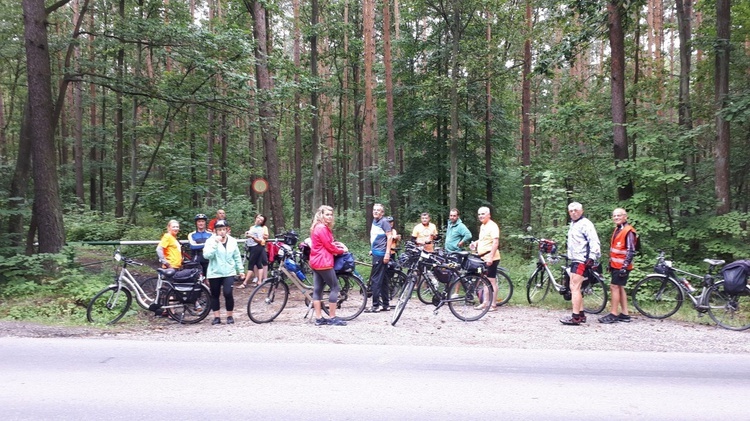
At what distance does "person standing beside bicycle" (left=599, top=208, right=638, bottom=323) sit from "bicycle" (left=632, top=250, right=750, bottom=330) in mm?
602

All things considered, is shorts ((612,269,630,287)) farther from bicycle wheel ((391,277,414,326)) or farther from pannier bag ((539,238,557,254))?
bicycle wheel ((391,277,414,326))

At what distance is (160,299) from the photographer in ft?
26.6

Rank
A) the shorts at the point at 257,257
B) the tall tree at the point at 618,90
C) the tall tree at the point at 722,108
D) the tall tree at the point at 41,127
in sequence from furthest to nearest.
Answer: the shorts at the point at 257,257, the tall tree at the point at 618,90, the tall tree at the point at 722,108, the tall tree at the point at 41,127

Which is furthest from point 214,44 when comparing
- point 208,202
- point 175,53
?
point 208,202

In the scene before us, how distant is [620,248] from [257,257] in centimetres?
844

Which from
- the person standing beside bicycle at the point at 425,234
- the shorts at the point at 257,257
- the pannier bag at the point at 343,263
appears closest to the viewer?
the pannier bag at the point at 343,263

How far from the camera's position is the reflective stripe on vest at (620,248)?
772cm

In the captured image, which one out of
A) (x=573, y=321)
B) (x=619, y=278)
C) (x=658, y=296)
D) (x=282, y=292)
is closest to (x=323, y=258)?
(x=282, y=292)

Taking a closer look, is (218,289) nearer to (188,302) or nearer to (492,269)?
(188,302)

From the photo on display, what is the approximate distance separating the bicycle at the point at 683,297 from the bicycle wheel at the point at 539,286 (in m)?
1.76

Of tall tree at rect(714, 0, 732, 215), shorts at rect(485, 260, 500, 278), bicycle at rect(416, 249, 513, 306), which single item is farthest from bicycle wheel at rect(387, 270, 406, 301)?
tall tree at rect(714, 0, 732, 215)

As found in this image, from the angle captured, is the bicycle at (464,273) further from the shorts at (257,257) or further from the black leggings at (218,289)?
the shorts at (257,257)

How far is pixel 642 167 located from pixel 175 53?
12442 mm

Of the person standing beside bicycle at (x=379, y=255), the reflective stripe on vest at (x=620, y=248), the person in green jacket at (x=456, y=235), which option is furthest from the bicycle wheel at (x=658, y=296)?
the person standing beside bicycle at (x=379, y=255)
